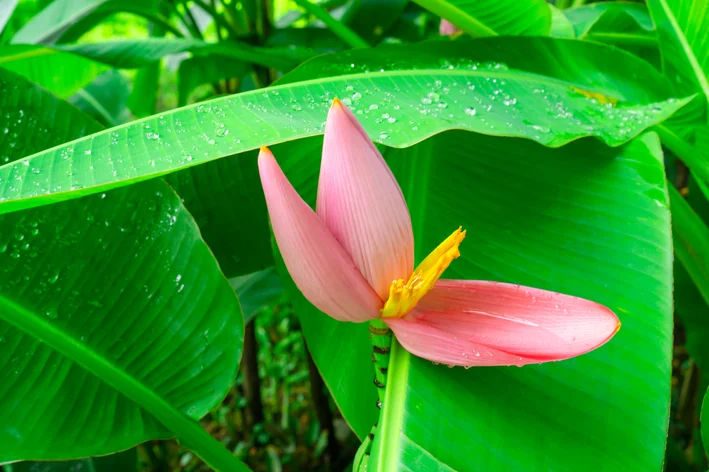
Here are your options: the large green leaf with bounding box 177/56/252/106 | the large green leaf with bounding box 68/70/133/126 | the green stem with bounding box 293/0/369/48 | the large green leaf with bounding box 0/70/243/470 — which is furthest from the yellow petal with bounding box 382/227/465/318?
the large green leaf with bounding box 68/70/133/126

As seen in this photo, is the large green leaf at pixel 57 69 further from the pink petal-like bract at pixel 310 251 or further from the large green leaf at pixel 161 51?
the pink petal-like bract at pixel 310 251

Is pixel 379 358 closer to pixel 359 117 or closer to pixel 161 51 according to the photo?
pixel 359 117

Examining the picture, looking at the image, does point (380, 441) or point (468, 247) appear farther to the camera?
point (468, 247)

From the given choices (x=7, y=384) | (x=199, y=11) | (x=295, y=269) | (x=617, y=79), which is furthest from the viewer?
(x=199, y=11)

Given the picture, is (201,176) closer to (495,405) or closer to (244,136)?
(244,136)

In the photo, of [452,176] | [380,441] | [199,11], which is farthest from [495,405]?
[199,11]

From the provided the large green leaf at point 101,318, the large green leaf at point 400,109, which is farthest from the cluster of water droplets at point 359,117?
the large green leaf at point 101,318
